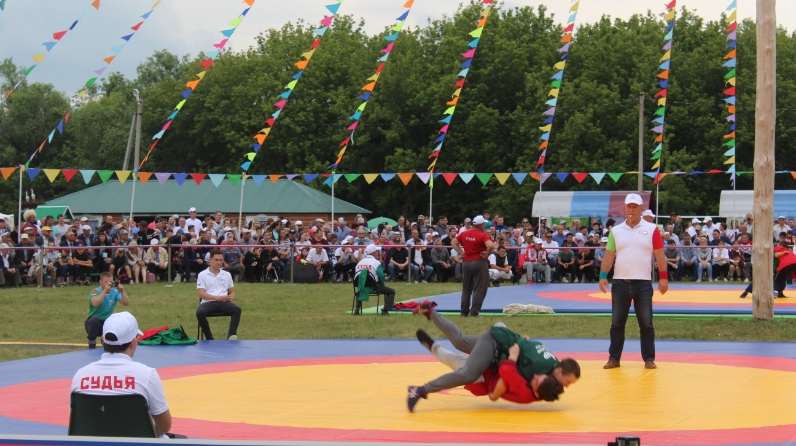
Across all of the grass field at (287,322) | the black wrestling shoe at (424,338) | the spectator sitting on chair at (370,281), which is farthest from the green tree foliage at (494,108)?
the black wrestling shoe at (424,338)

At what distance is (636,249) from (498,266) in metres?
12.0

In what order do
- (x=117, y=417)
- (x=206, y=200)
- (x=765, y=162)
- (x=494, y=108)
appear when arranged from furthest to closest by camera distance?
(x=494, y=108) < (x=206, y=200) < (x=765, y=162) < (x=117, y=417)

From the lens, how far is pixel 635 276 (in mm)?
9320

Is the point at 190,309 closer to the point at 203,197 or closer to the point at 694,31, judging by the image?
the point at 203,197

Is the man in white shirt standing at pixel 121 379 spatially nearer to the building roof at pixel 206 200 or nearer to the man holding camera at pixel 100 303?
the man holding camera at pixel 100 303

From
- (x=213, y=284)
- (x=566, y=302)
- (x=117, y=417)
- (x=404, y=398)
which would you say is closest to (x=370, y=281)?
(x=213, y=284)

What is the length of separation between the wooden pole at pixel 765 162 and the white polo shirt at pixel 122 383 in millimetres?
9720

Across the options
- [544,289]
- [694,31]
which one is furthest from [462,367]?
[694,31]

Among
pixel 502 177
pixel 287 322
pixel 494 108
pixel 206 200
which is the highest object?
pixel 494 108

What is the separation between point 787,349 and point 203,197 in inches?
1321

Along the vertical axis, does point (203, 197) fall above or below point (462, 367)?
above

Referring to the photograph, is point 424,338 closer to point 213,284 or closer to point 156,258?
point 213,284

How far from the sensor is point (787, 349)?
10.8 metres

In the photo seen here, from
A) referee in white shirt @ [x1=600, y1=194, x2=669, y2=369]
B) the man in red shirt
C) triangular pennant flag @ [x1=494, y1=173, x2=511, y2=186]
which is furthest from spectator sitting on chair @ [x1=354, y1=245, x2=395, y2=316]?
triangular pennant flag @ [x1=494, y1=173, x2=511, y2=186]
